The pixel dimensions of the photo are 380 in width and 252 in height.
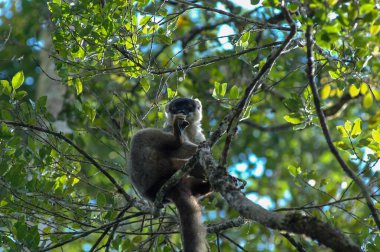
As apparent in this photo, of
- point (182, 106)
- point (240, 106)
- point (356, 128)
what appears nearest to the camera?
point (240, 106)

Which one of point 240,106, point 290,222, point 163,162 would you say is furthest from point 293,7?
point 163,162

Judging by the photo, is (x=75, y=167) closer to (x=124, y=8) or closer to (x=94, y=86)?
(x=124, y=8)

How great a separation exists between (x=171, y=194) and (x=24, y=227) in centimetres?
146

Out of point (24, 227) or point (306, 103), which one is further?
point (306, 103)

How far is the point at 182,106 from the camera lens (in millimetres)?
7090

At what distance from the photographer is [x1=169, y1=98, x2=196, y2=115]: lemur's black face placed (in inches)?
276

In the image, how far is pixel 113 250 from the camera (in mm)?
6016

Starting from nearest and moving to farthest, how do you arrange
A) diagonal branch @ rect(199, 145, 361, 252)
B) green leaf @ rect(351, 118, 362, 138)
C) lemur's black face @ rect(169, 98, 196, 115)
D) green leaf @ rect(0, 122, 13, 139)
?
diagonal branch @ rect(199, 145, 361, 252) < green leaf @ rect(351, 118, 362, 138) < green leaf @ rect(0, 122, 13, 139) < lemur's black face @ rect(169, 98, 196, 115)

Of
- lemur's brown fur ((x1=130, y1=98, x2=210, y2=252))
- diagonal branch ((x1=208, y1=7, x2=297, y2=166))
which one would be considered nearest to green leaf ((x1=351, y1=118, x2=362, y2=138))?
diagonal branch ((x1=208, y1=7, x2=297, y2=166))

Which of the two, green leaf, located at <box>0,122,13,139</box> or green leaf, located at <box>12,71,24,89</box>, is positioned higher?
green leaf, located at <box>12,71,24,89</box>

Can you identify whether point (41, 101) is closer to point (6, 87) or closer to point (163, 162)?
point (6, 87)

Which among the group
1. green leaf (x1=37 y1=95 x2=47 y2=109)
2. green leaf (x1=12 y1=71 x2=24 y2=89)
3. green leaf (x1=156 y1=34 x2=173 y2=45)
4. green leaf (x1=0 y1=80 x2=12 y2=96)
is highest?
green leaf (x1=156 y1=34 x2=173 y2=45)

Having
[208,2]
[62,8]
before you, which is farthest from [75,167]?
[208,2]

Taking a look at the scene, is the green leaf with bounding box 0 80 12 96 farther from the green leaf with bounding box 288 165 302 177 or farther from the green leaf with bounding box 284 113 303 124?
the green leaf with bounding box 288 165 302 177
